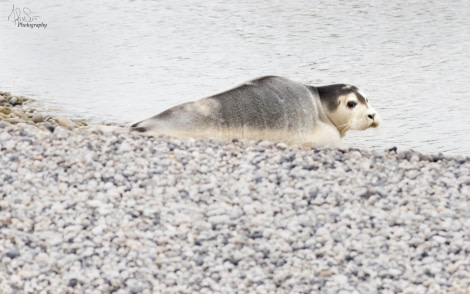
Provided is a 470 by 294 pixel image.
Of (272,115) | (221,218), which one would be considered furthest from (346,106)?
(221,218)

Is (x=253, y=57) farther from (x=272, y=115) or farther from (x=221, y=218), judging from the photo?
(x=221, y=218)

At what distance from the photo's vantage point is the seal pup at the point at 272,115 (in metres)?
7.34

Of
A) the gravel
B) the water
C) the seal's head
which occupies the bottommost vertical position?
the water

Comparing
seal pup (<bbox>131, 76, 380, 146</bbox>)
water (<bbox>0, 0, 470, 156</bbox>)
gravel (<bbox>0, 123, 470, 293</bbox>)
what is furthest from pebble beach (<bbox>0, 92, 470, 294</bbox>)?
water (<bbox>0, 0, 470, 156</bbox>)

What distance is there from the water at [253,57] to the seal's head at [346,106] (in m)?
0.78

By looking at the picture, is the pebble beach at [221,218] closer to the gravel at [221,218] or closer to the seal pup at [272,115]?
the gravel at [221,218]

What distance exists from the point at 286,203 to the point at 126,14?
405 inches

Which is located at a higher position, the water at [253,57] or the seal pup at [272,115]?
the seal pup at [272,115]

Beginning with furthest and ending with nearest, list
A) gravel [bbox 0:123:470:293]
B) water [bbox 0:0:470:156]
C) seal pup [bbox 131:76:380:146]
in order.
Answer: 1. water [bbox 0:0:470:156]
2. seal pup [bbox 131:76:380:146]
3. gravel [bbox 0:123:470:293]

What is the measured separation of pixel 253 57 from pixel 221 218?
727cm

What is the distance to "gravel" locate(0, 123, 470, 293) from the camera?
4641mm

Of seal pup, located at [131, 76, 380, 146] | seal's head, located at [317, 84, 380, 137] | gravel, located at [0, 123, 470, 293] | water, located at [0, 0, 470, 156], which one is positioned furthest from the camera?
water, located at [0, 0, 470, 156]

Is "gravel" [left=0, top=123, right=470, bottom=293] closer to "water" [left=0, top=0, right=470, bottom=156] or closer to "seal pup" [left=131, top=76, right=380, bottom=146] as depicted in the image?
"seal pup" [left=131, top=76, right=380, bottom=146]

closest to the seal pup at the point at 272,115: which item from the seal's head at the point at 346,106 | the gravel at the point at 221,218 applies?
the seal's head at the point at 346,106
